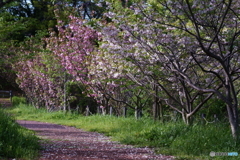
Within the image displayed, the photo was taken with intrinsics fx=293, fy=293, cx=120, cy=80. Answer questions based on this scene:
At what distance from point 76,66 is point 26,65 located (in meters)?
9.01

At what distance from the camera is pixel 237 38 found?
757 centimetres

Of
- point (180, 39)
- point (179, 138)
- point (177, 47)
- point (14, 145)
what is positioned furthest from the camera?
point (177, 47)

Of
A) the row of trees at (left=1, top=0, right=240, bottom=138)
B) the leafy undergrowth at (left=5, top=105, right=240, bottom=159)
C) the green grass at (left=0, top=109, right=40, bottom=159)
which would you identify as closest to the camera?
the green grass at (left=0, top=109, right=40, bottom=159)

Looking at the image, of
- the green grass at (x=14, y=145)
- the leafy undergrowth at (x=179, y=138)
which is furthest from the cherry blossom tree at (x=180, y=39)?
the green grass at (x=14, y=145)

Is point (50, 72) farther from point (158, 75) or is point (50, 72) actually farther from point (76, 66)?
point (158, 75)

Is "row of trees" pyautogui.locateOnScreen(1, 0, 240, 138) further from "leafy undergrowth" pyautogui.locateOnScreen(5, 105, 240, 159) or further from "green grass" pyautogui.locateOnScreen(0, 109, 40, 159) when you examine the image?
"green grass" pyautogui.locateOnScreen(0, 109, 40, 159)

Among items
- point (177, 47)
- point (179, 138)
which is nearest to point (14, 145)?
point (179, 138)

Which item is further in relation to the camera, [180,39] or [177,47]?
[177,47]

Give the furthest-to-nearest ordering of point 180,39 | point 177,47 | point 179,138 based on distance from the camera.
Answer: point 177,47, point 180,39, point 179,138

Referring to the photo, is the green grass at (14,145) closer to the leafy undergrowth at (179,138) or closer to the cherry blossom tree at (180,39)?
the leafy undergrowth at (179,138)

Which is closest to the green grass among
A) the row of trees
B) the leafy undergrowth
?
the leafy undergrowth

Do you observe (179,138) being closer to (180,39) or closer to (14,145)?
(180,39)

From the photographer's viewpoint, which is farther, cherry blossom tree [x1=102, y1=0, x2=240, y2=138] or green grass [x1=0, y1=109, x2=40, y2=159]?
cherry blossom tree [x1=102, y1=0, x2=240, y2=138]

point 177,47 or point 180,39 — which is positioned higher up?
point 180,39
